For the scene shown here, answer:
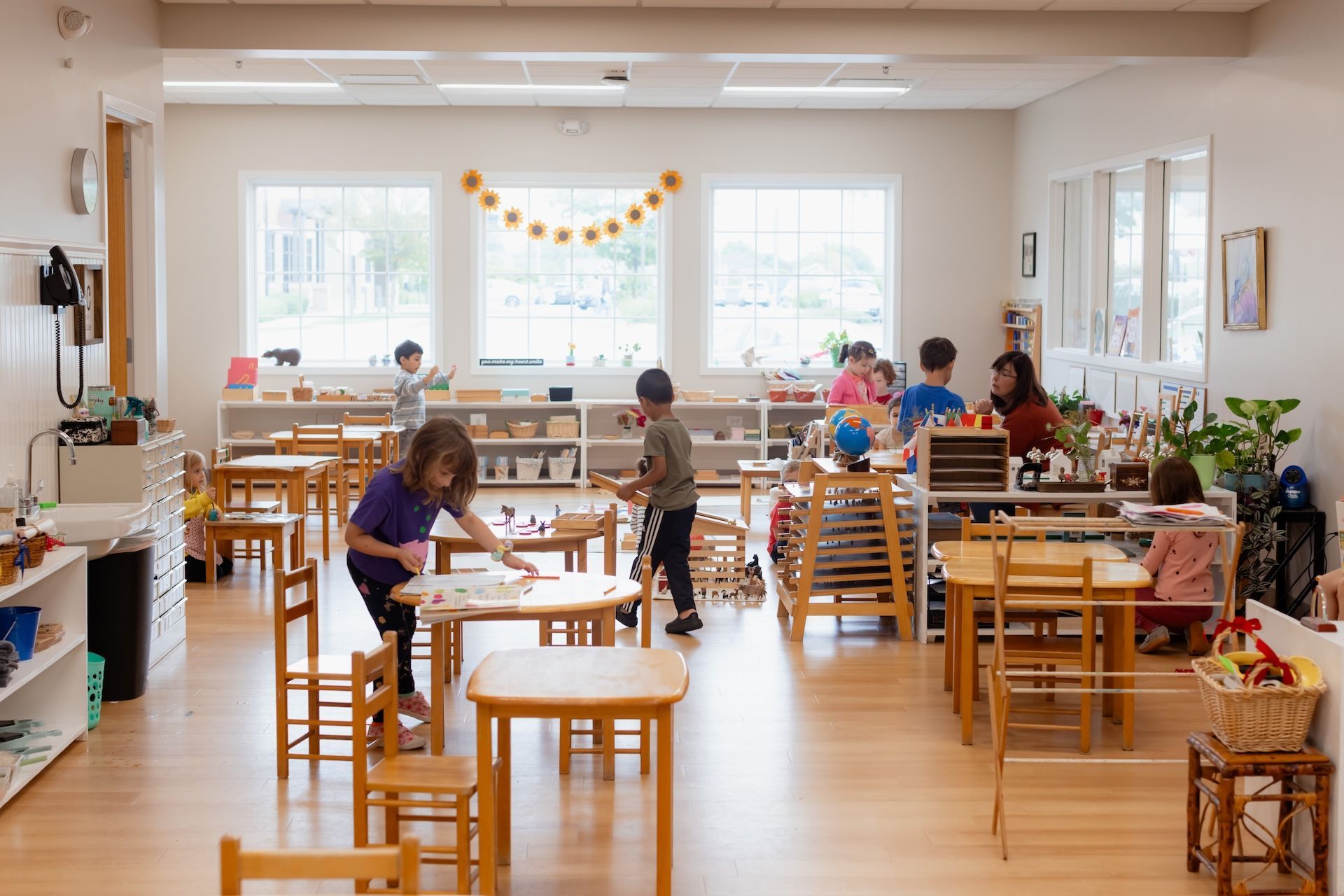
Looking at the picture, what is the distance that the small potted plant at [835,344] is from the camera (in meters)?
12.4

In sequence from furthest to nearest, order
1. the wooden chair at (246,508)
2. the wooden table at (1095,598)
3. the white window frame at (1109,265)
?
1. the white window frame at (1109,265)
2. the wooden chair at (246,508)
3. the wooden table at (1095,598)

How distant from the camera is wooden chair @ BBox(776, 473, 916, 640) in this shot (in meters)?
6.47

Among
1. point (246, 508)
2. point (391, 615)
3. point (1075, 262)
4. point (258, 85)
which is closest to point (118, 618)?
point (391, 615)

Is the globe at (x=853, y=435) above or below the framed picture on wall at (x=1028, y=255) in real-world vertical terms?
below

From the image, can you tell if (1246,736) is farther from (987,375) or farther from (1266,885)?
(987,375)

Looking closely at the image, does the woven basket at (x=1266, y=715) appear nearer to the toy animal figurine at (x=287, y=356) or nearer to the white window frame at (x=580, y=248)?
the white window frame at (x=580, y=248)

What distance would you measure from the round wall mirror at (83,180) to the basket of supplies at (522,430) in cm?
584

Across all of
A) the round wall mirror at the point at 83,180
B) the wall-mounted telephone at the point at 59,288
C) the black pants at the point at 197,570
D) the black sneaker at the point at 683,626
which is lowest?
the black sneaker at the point at 683,626

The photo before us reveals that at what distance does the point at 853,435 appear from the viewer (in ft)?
22.3

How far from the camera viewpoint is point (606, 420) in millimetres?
12289

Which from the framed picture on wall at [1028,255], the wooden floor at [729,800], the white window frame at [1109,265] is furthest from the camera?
the framed picture on wall at [1028,255]

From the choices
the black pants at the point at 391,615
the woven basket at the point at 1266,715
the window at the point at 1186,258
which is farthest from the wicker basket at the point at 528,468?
the woven basket at the point at 1266,715

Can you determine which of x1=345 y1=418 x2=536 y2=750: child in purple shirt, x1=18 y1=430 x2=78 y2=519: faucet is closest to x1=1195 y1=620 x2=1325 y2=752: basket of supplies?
x1=345 y1=418 x2=536 y2=750: child in purple shirt

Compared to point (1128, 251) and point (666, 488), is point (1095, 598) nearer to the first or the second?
point (666, 488)
